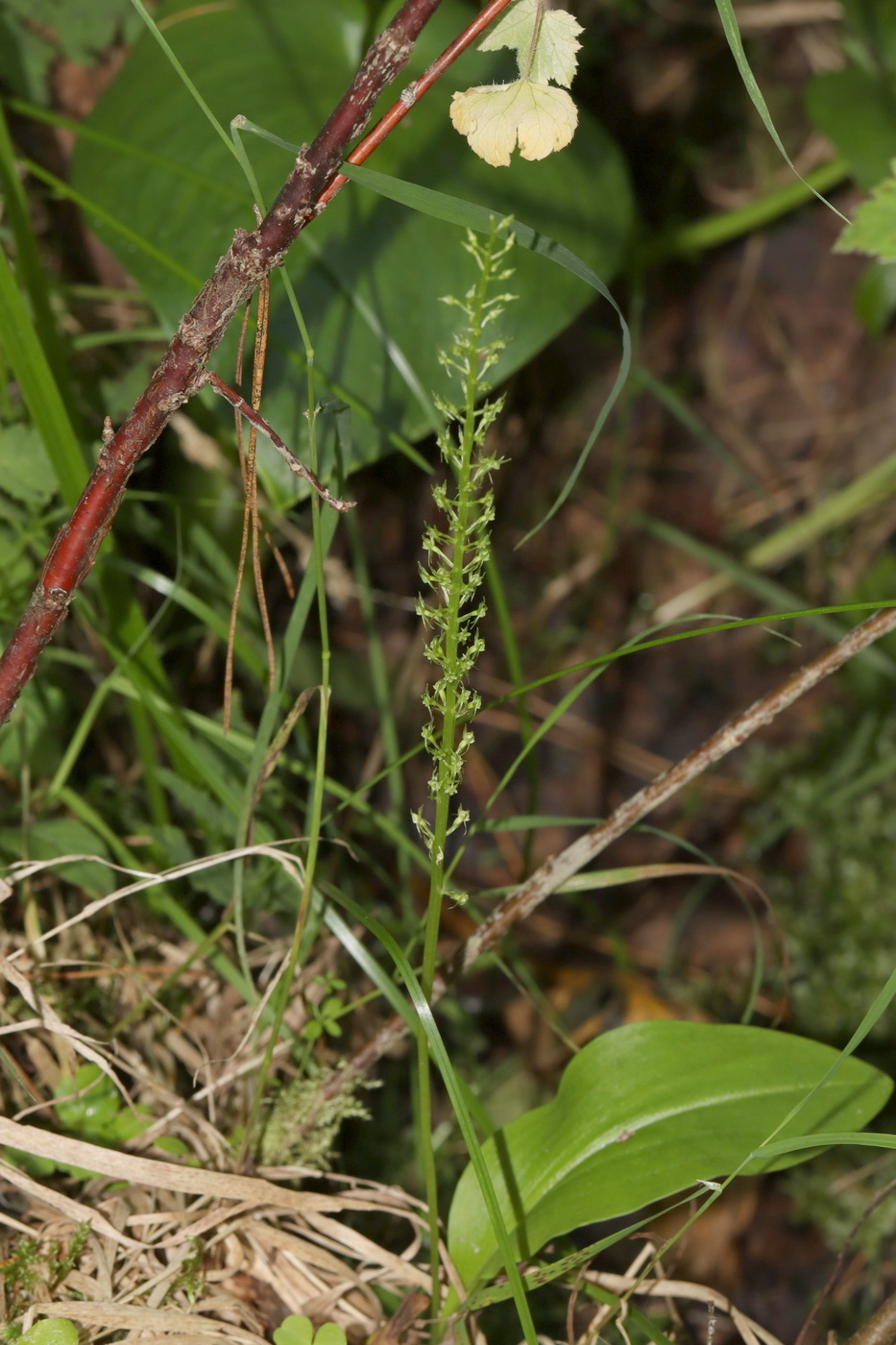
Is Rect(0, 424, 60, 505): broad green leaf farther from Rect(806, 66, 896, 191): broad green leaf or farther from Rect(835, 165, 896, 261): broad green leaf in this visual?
Rect(806, 66, 896, 191): broad green leaf

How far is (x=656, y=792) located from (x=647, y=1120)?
0.26 m

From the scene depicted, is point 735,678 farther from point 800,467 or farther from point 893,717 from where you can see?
point 800,467

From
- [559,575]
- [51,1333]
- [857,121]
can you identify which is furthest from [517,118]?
[559,575]

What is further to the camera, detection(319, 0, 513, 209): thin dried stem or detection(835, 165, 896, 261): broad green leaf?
detection(835, 165, 896, 261): broad green leaf

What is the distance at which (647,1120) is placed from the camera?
29.7 inches

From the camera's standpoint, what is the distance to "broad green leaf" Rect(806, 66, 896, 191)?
1.39 metres

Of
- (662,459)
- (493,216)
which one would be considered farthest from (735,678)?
(493,216)

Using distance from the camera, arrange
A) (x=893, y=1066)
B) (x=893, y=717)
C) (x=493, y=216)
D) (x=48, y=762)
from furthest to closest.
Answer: (x=893, y=717)
(x=893, y=1066)
(x=48, y=762)
(x=493, y=216)

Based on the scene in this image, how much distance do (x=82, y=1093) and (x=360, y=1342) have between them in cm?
30

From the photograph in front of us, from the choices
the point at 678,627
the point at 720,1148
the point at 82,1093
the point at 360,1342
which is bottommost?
the point at 360,1342

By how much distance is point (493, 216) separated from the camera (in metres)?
0.50

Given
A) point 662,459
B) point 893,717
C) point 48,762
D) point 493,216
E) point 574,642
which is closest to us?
point 493,216

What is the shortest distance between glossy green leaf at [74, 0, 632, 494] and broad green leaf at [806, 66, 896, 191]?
432 mm

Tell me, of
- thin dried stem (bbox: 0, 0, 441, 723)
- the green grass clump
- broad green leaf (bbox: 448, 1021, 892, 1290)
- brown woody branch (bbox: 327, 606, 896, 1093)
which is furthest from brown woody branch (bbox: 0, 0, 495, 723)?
the green grass clump
